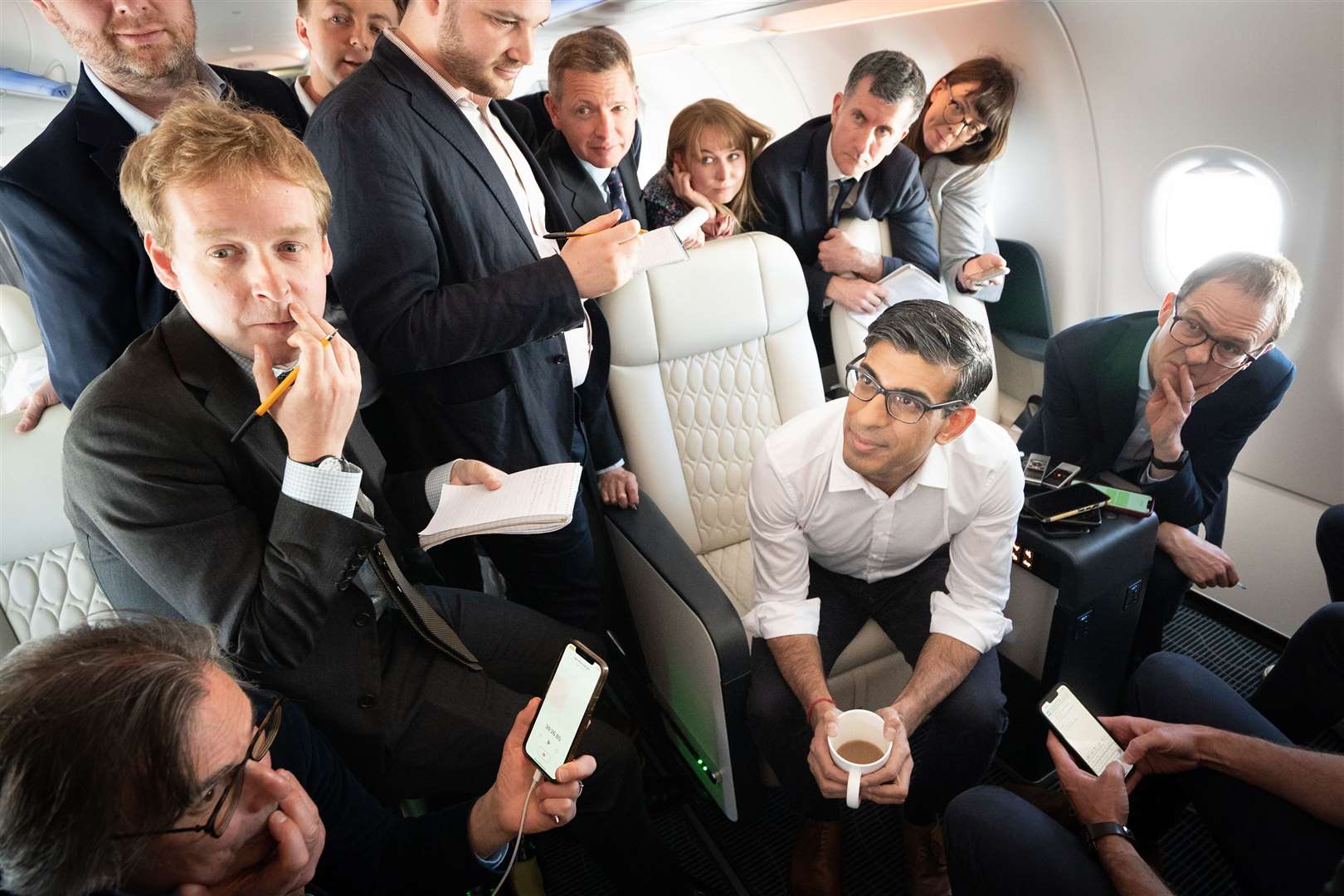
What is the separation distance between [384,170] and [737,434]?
134 cm

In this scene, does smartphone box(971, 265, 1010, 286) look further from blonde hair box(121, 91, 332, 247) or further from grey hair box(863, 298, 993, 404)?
blonde hair box(121, 91, 332, 247)

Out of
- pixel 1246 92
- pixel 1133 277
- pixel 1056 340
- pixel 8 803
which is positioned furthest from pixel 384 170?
pixel 1133 277

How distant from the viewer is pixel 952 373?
166 centimetres

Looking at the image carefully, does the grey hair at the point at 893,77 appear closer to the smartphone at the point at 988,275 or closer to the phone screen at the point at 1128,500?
the smartphone at the point at 988,275

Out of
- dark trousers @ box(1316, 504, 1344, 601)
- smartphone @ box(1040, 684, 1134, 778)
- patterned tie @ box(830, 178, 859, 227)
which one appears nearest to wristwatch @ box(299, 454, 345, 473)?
smartphone @ box(1040, 684, 1134, 778)

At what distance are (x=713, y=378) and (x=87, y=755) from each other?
1.87 m

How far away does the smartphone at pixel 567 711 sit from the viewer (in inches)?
49.1

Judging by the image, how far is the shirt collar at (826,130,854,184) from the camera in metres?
3.05

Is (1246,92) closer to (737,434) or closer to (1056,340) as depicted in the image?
(1056,340)

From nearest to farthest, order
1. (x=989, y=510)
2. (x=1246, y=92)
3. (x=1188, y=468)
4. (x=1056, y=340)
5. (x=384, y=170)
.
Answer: (x=384, y=170), (x=989, y=510), (x=1188, y=468), (x=1056, y=340), (x=1246, y=92)

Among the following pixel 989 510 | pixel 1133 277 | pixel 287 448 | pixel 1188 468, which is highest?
pixel 287 448

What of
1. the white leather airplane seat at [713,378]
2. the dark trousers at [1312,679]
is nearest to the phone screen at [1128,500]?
the dark trousers at [1312,679]

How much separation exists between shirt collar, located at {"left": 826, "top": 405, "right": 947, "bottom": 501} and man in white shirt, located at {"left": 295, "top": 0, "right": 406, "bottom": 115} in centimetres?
206

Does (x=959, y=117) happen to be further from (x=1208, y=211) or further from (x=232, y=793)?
(x=232, y=793)
